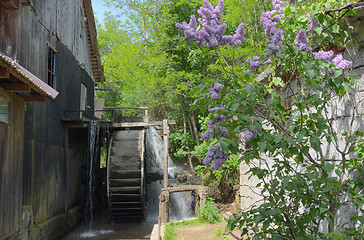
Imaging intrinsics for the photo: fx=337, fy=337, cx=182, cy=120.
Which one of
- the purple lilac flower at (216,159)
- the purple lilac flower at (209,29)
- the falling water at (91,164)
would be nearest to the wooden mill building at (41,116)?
the falling water at (91,164)

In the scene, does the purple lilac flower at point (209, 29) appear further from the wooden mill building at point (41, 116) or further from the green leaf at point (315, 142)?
the wooden mill building at point (41, 116)

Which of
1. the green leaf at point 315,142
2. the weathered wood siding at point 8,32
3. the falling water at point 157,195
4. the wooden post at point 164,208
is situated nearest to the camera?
the green leaf at point 315,142

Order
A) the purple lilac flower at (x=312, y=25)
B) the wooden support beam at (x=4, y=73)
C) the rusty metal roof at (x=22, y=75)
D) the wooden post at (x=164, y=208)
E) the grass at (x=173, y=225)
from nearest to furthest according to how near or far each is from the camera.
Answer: the purple lilac flower at (x=312, y=25) → the rusty metal roof at (x=22, y=75) → the wooden support beam at (x=4, y=73) → the grass at (x=173, y=225) → the wooden post at (x=164, y=208)

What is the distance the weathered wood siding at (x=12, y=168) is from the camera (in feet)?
21.4

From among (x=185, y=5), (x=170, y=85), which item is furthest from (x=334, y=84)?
(x=185, y=5)

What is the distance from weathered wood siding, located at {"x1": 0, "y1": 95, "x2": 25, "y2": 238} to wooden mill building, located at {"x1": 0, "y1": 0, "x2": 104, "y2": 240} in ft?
0.05

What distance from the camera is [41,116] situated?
911 centimetres

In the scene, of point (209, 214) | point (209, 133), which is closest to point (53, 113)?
point (209, 214)

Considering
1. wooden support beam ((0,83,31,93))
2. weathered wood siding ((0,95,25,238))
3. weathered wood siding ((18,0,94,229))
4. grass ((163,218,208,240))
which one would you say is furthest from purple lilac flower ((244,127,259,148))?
weathered wood siding ((18,0,94,229))

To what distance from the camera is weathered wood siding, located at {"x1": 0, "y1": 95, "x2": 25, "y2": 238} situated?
653 centimetres

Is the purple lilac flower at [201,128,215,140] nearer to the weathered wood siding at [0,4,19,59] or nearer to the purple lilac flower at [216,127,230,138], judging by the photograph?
the purple lilac flower at [216,127,230,138]

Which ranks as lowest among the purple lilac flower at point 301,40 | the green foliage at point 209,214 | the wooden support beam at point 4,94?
the green foliage at point 209,214

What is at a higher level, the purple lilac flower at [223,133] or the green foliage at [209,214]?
the purple lilac flower at [223,133]

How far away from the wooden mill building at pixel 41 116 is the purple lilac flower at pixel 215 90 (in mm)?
4026
